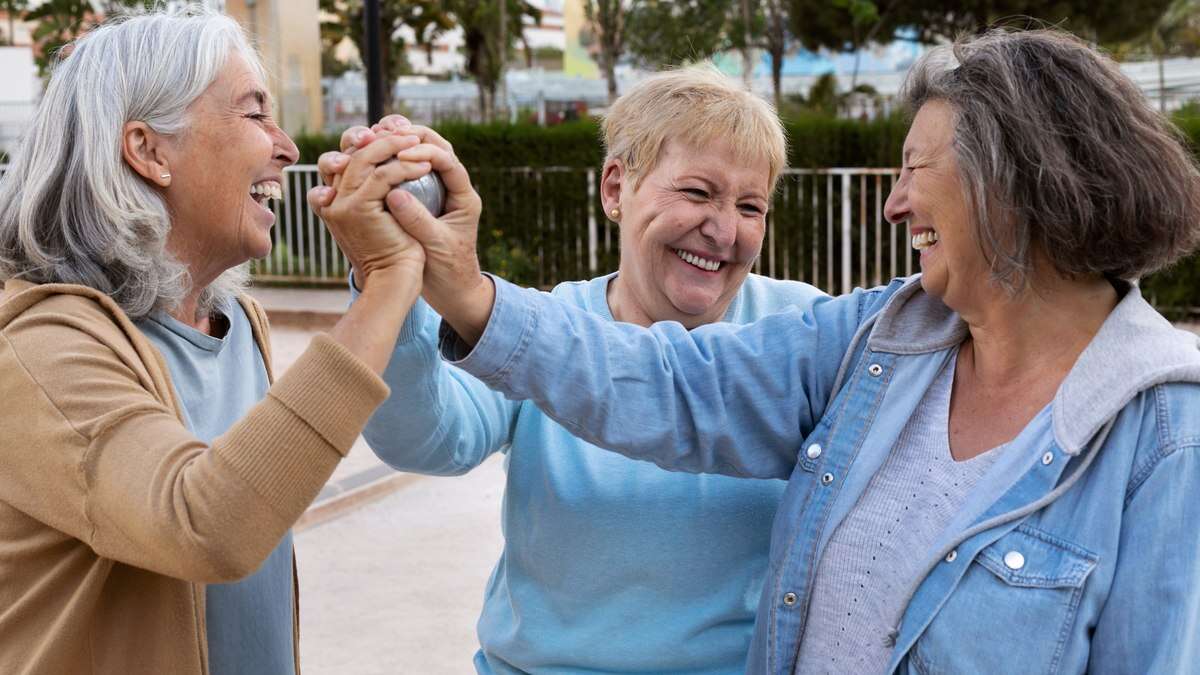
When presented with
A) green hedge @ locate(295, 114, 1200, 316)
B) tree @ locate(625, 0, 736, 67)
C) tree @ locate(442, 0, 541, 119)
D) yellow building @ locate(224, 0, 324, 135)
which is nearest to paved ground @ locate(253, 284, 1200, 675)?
→ green hedge @ locate(295, 114, 1200, 316)

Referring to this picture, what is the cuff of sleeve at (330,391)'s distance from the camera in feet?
5.28

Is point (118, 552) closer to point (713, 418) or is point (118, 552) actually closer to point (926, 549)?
point (713, 418)

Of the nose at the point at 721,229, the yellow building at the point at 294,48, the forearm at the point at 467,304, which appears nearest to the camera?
the forearm at the point at 467,304

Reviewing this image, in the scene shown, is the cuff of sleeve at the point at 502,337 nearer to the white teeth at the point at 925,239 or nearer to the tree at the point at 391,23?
the white teeth at the point at 925,239

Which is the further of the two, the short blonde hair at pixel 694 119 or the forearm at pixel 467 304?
the short blonde hair at pixel 694 119

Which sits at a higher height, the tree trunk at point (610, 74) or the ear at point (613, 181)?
the tree trunk at point (610, 74)

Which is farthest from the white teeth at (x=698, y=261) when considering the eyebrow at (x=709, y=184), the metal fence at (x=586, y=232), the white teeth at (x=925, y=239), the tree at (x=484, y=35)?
the tree at (x=484, y=35)

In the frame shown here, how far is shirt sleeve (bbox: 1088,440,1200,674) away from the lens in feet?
5.39

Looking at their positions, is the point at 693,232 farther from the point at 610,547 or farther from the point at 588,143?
the point at 588,143

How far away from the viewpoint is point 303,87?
1912cm

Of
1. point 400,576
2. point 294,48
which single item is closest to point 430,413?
point 400,576

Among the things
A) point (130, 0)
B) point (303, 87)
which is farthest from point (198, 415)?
point (130, 0)

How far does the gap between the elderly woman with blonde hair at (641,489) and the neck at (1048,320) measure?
485mm

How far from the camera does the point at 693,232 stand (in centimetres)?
236
